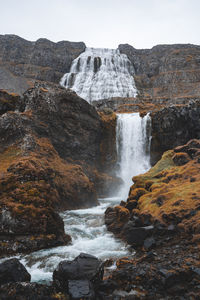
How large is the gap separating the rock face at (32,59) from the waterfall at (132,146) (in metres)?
65.9

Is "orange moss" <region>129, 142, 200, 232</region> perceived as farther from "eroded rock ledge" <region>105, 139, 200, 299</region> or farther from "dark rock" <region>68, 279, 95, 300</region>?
"dark rock" <region>68, 279, 95, 300</region>

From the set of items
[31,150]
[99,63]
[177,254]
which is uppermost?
[99,63]

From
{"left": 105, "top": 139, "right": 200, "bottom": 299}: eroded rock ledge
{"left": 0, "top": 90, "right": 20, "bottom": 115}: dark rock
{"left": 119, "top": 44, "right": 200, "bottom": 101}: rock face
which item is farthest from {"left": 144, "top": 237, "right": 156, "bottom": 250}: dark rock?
{"left": 119, "top": 44, "right": 200, "bottom": 101}: rock face

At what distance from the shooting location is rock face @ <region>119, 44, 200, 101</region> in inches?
3701

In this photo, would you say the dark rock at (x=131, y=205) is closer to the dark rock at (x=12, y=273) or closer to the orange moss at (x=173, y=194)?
the orange moss at (x=173, y=194)

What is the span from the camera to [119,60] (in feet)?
321

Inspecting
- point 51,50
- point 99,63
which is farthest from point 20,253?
point 51,50

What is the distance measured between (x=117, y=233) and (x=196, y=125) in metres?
26.7

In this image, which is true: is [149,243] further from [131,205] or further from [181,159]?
[181,159]

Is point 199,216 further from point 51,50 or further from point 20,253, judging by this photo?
point 51,50

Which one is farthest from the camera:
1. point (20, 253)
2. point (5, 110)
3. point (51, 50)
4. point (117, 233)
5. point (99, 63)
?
point (51, 50)

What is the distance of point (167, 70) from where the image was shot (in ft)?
348

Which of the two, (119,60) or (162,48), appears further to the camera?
(162,48)

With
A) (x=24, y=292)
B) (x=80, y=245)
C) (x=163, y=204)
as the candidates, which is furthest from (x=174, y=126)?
(x=24, y=292)
